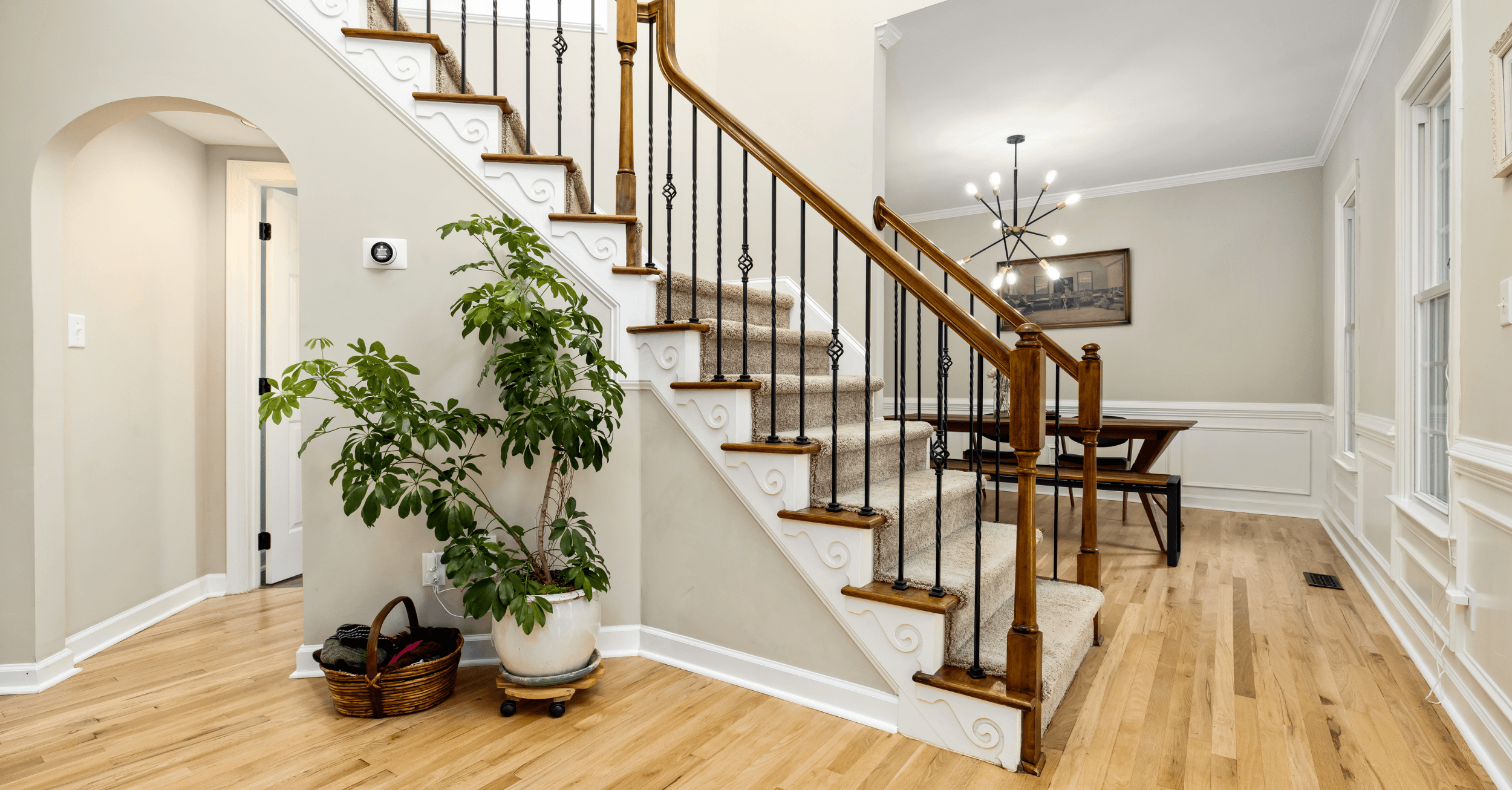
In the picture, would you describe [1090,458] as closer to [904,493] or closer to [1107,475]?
[904,493]

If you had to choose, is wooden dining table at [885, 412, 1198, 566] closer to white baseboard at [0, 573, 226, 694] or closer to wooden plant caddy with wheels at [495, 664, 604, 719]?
wooden plant caddy with wheels at [495, 664, 604, 719]

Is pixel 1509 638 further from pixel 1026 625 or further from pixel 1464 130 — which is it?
pixel 1464 130

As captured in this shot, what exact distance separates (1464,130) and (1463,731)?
5.77 ft

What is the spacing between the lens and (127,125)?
2.68 m

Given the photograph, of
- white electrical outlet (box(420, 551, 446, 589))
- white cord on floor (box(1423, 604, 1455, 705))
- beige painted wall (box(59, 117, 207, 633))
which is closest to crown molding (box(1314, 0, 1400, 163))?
white cord on floor (box(1423, 604, 1455, 705))

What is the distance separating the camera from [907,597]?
1.88 meters

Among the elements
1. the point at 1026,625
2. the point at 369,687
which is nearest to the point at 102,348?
the point at 369,687

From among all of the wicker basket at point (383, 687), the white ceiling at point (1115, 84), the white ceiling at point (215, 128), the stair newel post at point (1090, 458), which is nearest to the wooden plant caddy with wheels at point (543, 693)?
the wicker basket at point (383, 687)

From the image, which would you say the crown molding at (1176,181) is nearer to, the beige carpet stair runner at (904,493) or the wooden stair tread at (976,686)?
the beige carpet stair runner at (904,493)

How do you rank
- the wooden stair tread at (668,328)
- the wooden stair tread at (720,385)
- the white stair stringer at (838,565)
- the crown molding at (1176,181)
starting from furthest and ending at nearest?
the crown molding at (1176,181) < the wooden stair tread at (668,328) < the wooden stair tread at (720,385) < the white stair stringer at (838,565)

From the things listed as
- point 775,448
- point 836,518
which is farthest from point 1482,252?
point 775,448

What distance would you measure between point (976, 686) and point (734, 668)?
0.81 metres

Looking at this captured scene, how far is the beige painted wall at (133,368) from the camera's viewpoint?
8.02 ft

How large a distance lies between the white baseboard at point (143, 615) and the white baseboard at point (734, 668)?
773 mm
